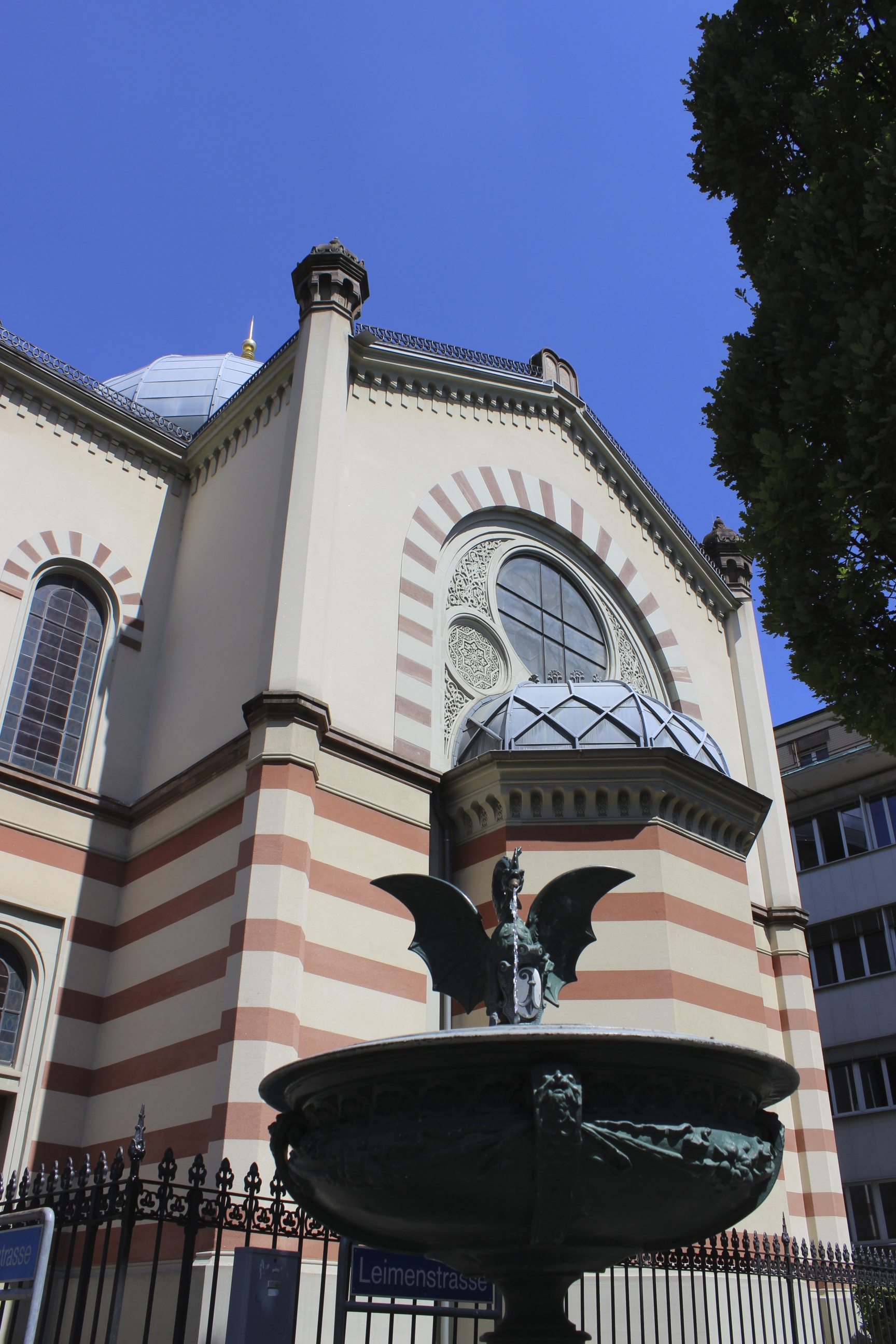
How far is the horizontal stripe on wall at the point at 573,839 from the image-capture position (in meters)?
12.0

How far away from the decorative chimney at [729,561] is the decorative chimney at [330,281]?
8768 mm

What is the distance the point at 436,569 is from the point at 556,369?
619 centimetres

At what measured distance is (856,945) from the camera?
1005 inches

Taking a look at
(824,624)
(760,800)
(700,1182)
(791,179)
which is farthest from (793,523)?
(760,800)

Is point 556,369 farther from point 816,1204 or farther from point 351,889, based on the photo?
point 816,1204

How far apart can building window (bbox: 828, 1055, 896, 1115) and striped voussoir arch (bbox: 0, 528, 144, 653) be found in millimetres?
18403

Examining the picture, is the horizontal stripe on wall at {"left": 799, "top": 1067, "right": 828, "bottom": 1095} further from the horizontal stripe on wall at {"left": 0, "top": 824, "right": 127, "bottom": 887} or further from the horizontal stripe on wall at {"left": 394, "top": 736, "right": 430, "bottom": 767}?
the horizontal stripe on wall at {"left": 0, "top": 824, "right": 127, "bottom": 887}

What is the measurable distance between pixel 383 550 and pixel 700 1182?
10187mm

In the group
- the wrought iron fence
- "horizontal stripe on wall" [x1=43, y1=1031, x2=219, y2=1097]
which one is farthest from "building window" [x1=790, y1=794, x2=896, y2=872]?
"horizontal stripe on wall" [x1=43, y1=1031, x2=219, y2=1097]

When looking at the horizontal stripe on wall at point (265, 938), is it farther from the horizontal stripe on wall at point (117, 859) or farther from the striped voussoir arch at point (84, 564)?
the striped voussoir arch at point (84, 564)

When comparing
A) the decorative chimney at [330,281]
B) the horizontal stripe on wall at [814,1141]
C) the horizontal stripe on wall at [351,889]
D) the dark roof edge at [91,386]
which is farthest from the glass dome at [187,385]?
the horizontal stripe on wall at [814,1141]

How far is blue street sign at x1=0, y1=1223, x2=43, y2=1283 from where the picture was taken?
4.70m

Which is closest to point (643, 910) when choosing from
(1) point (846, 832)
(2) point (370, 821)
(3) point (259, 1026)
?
(2) point (370, 821)

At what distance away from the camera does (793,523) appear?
7.07 metres
